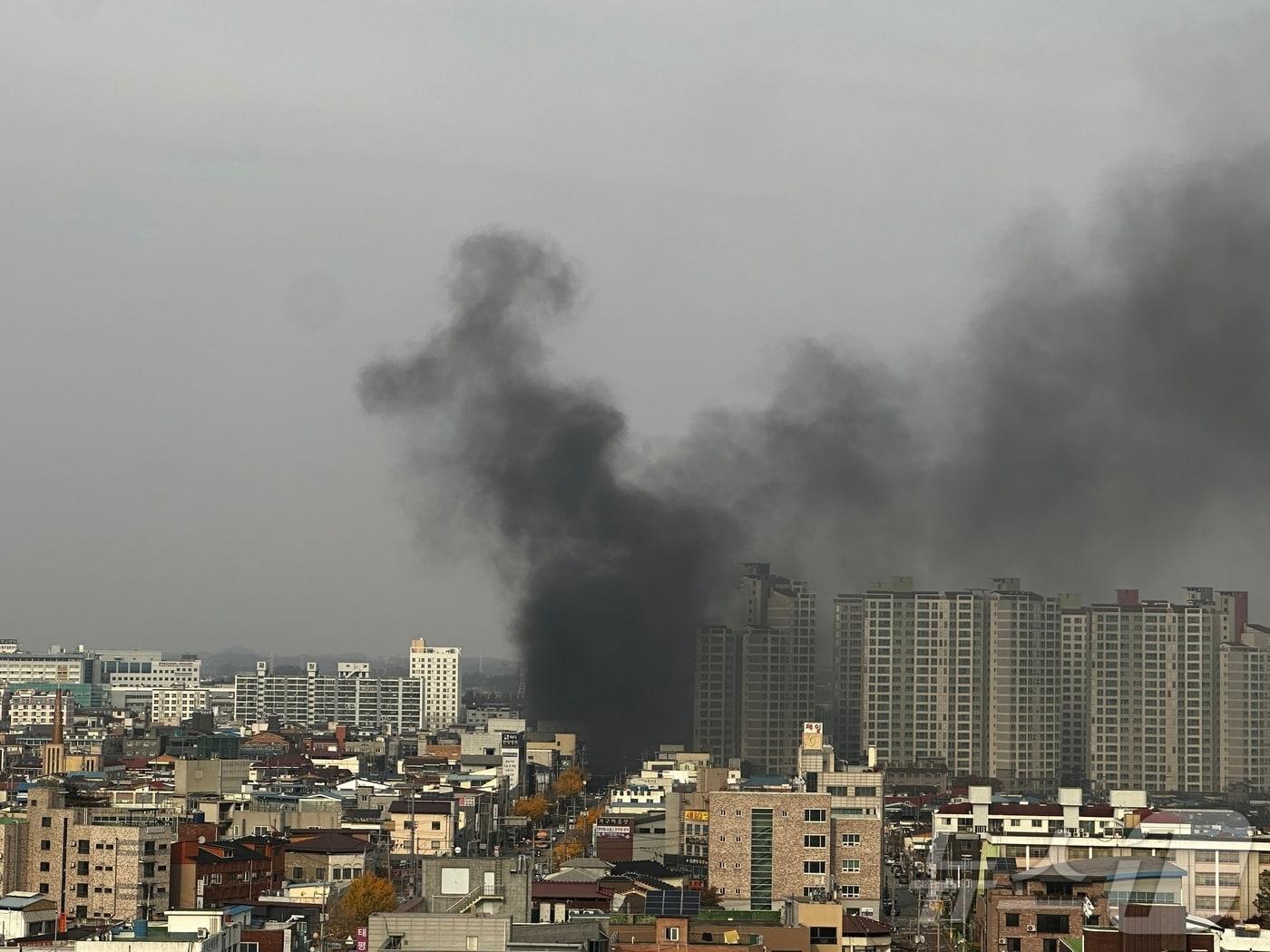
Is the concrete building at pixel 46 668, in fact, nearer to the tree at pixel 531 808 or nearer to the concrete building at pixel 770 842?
the tree at pixel 531 808

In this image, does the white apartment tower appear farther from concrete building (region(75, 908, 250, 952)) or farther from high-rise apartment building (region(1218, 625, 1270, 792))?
concrete building (region(75, 908, 250, 952))

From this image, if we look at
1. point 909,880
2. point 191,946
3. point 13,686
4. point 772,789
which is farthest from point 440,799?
point 13,686

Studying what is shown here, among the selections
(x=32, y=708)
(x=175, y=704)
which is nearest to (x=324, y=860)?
(x=32, y=708)

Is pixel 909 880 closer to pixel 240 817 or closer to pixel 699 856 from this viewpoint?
pixel 699 856

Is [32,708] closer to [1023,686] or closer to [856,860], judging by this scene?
[1023,686]

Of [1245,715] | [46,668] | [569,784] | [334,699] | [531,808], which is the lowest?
[531,808]

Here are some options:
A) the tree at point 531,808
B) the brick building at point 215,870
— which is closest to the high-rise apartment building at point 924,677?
the tree at point 531,808

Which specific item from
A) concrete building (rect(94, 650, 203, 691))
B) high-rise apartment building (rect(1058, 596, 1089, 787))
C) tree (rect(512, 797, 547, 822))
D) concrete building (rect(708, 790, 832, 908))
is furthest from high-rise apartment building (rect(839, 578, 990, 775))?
concrete building (rect(94, 650, 203, 691))
